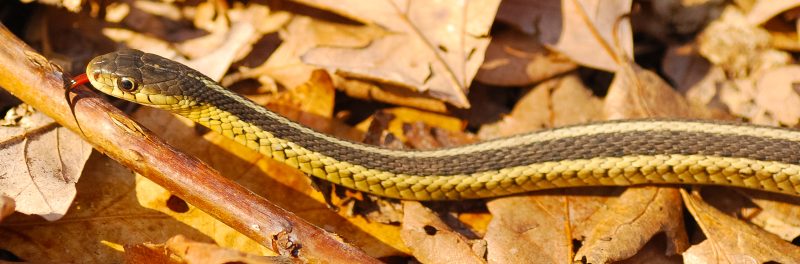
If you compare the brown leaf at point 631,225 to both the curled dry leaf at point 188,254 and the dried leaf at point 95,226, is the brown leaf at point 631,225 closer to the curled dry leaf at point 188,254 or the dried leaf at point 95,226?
the curled dry leaf at point 188,254

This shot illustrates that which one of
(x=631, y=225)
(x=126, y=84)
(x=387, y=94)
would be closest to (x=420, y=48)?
(x=387, y=94)

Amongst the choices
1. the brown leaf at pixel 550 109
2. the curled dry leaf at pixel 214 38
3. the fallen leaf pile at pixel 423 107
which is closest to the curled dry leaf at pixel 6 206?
the fallen leaf pile at pixel 423 107

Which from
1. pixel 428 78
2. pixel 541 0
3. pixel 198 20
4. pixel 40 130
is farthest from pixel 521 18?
pixel 40 130

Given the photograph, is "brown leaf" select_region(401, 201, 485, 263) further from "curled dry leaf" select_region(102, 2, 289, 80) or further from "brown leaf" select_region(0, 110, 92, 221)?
"brown leaf" select_region(0, 110, 92, 221)

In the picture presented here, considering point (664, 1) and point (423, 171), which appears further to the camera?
point (664, 1)

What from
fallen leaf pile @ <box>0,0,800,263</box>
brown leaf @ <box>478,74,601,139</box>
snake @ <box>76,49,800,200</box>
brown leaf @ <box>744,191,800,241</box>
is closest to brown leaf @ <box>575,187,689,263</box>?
fallen leaf pile @ <box>0,0,800,263</box>

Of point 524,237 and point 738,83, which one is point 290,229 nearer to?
point 524,237
